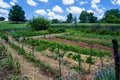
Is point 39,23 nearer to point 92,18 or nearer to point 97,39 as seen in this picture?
point 97,39

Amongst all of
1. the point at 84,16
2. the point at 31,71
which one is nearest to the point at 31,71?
the point at 31,71

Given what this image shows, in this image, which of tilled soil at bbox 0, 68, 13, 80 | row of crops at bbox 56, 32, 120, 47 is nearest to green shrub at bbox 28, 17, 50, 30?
row of crops at bbox 56, 32, 120, 47

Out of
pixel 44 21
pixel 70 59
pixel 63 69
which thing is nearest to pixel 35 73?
pixel 63 69

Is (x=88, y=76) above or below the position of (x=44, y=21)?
below

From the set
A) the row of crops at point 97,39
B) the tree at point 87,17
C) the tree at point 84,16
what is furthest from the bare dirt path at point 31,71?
the tree at point 84,16

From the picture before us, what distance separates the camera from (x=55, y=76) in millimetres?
7094

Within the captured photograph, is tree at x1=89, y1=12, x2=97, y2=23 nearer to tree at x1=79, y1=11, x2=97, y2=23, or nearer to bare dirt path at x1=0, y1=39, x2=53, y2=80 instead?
tree at x1=79, y1=11, x2=97, y2=23

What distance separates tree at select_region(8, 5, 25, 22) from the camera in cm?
5173

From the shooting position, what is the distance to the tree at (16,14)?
51.7 m

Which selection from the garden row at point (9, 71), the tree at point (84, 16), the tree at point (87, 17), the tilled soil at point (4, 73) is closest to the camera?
the garden row at point (9, 71)

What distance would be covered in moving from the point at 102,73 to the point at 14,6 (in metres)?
49.9

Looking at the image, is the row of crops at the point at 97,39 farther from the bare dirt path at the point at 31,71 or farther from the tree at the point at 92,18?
the tree at the point at 92,18

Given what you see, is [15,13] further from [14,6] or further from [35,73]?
[35,73]

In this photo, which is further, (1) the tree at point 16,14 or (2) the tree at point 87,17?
(2) the tree at point 87,17
